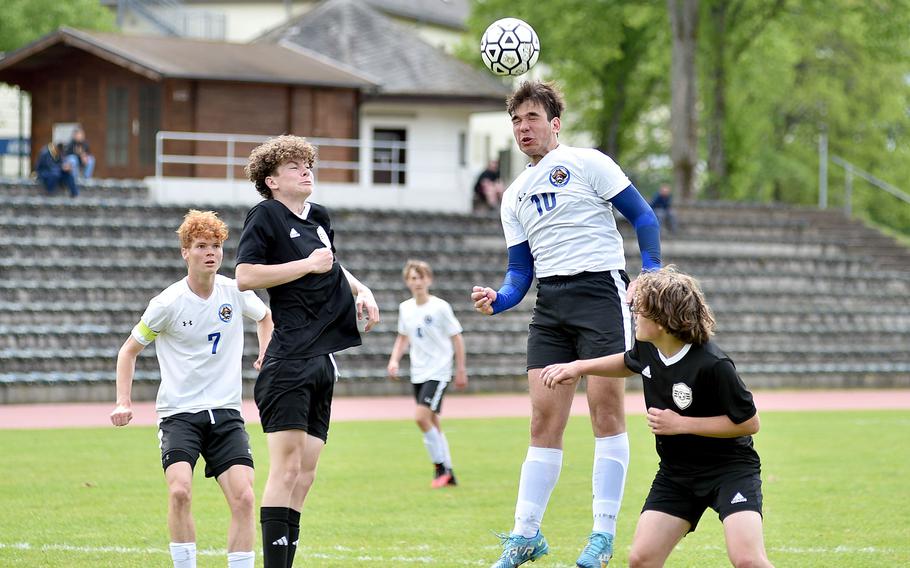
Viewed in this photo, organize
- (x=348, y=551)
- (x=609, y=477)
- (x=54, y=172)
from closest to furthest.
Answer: (x=609, y=477) < (x=348, y=551) < (x=54, y=172)

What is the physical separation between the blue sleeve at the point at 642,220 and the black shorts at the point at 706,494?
1.35m

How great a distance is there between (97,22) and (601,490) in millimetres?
40413

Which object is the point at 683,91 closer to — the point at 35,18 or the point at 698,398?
the point at 35,18

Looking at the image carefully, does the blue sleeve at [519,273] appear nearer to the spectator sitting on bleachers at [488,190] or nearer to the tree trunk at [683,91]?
the spectator sitting on bleachers at [488,190]

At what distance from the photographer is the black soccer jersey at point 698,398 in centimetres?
566

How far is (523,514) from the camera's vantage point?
6.91 meters

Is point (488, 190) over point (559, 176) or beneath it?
over

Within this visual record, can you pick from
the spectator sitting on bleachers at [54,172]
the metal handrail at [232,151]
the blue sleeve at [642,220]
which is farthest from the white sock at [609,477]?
the metal handrail at [232,151]

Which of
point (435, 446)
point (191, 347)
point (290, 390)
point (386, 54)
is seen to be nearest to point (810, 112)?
point (386, 54)

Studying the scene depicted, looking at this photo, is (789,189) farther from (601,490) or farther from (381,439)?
(601,490)

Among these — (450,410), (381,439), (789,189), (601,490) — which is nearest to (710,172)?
(789,189)

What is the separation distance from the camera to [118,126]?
3509 centimetres

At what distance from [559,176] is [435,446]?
4.91m

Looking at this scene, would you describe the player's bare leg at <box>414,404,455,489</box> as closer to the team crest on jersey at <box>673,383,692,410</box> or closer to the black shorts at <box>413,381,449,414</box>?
the black shorts at <box>413,381,449,414</box>
